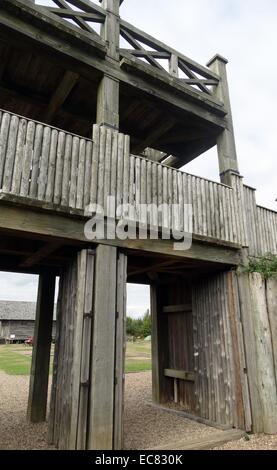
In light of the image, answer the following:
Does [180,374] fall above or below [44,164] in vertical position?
below

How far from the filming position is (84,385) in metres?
4.68

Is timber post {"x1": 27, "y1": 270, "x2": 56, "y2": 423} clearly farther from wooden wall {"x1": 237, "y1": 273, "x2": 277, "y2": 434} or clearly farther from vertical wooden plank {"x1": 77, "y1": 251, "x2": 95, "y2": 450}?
wooden wall {"x1": 237, "y1": 273, "x2": 277, "y2": 434}

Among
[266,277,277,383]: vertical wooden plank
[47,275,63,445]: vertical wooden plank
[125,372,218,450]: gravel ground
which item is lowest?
[125,372,218,450]: gravel ground

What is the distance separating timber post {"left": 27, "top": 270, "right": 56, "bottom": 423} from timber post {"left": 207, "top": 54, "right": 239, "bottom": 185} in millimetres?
4727

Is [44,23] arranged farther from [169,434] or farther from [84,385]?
[169,434]

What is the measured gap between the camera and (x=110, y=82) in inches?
245

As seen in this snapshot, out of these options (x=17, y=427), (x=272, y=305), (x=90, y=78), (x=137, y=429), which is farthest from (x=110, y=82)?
(x=17, y=427)

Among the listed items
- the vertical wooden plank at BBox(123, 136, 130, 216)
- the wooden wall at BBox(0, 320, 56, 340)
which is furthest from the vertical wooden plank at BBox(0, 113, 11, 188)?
the wooden wall at BBox(0, 320, 56, 340)

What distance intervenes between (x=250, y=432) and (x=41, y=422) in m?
4.23

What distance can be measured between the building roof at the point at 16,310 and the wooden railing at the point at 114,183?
138ft

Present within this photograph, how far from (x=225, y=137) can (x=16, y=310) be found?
4383cm

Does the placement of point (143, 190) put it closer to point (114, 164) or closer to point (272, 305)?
point (114, 164)

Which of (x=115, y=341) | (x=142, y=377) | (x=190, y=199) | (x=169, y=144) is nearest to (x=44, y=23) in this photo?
(x=190, y=199)

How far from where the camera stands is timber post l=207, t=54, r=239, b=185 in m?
7.82
